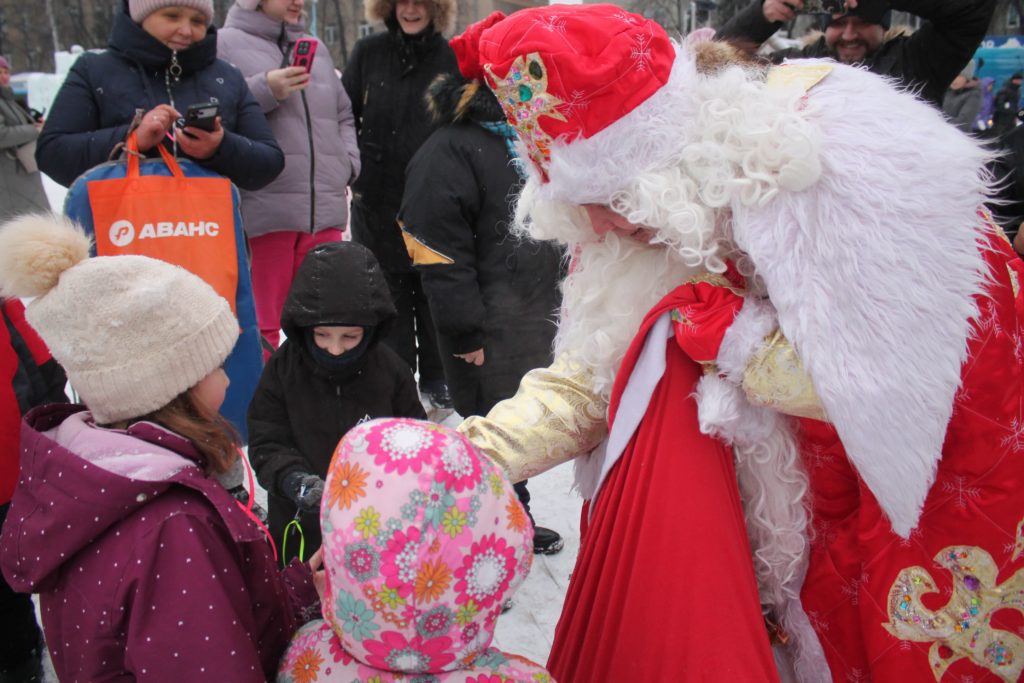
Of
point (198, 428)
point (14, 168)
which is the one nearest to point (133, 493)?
point (198, 428)

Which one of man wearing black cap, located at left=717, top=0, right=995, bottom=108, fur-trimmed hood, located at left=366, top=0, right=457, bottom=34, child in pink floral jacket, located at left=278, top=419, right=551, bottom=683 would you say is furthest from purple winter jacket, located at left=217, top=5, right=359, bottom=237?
child in pink floral jacket, located at left=278, top=419, right=551, bottom=683

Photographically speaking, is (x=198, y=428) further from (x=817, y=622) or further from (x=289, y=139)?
(x=289, y=139)

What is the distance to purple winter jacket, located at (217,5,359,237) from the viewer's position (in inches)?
142

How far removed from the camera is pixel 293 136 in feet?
11.9

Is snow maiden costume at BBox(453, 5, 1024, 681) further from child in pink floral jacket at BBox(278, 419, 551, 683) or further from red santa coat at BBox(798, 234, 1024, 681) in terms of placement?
child in pink floral jacket at BBox(278, 419, 551, 683)

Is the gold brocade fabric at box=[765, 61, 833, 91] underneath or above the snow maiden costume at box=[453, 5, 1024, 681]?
above

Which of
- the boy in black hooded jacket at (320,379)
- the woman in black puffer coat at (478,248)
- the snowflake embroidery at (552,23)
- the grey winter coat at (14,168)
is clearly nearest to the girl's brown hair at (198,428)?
the boy in black hooded jacket at (320,379)

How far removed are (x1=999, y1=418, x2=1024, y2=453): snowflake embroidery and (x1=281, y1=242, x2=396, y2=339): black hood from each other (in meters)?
1.46

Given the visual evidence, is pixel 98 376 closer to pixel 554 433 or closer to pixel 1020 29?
pixel 554 433

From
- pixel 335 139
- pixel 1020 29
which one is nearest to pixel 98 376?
pixel 335 139

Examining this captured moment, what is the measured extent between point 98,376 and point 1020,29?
20303mm

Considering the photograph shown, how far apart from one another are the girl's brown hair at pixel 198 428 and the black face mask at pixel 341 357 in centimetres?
70

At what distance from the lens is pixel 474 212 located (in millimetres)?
2811

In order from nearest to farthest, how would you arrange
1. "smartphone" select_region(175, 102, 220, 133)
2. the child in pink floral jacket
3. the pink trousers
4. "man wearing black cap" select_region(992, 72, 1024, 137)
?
the child in pink floral jacket
"smartphone" select_region(175, 102, 220, 133)
the pink trousers
"man wearing black cap" select_region(992, 72, 1024, 137)
